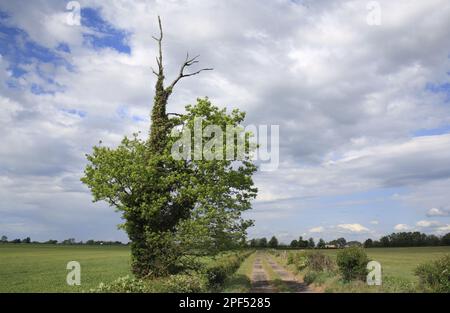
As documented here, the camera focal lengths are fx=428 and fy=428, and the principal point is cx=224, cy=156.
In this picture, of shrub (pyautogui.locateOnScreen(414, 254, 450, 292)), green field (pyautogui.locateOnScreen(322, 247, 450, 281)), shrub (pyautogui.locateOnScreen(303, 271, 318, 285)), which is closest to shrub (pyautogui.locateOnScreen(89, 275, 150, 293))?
shrub (pyautogui.locateOnScreen(414, 254, 450, 292))

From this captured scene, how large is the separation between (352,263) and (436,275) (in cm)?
837

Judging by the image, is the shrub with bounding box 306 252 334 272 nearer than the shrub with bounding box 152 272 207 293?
No

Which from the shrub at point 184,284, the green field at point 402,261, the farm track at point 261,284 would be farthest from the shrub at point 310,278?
the shrub at point 184,284

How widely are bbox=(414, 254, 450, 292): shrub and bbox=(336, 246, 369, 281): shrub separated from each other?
19.3ft

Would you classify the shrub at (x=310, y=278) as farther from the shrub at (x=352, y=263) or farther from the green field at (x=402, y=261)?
the green field at (x=402, y=261)

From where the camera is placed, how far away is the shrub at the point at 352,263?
2975 centimetres

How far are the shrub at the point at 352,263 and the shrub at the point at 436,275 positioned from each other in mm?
5876

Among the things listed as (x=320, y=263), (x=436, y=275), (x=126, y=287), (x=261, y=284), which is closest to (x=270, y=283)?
(x=261, y=284)

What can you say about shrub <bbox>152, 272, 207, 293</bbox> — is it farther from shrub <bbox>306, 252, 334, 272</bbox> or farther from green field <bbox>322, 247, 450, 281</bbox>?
shrub <bbox>306, 252, 334, 272</bbox>

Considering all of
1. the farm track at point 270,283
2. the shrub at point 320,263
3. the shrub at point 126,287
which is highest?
the shrub at point 126,287

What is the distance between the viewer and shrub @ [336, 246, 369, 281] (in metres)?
29.8
